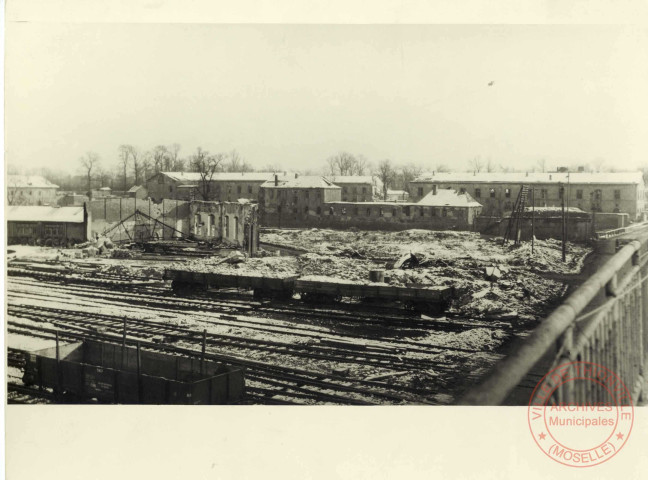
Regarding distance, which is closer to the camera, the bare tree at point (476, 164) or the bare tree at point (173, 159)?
the bare tree at point (476, 164)

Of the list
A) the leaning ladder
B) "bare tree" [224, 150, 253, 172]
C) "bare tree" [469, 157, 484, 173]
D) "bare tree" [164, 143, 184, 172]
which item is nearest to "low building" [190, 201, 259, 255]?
"bare tree" [224, 150, 253, 172]

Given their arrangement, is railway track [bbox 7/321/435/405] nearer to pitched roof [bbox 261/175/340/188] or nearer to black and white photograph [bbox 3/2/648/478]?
black and white photograph [bbox 3/2/648/478]

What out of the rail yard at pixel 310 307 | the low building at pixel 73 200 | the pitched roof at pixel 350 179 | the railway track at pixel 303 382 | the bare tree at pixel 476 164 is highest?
the bare tree at pixel 476 164

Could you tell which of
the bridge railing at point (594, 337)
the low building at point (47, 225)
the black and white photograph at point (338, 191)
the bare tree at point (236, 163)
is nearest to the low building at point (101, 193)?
the black and white photograph at point (338, 191)

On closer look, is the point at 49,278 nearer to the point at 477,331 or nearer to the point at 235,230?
the point at 235,230

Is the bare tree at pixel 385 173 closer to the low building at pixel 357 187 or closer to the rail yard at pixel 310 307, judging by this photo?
the low building at pixel 357 187
